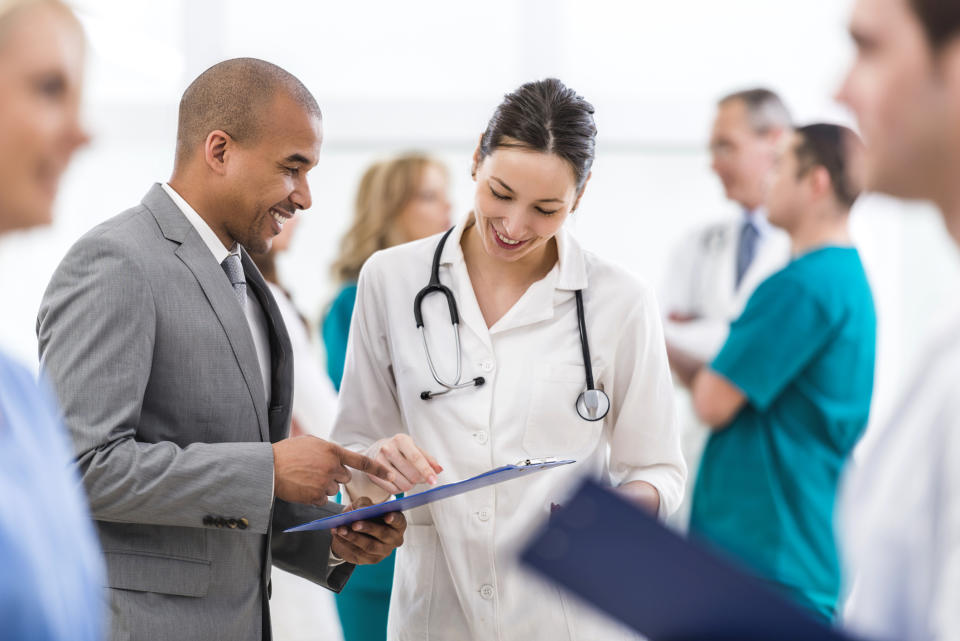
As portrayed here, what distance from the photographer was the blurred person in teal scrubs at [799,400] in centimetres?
249

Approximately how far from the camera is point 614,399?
1.72m

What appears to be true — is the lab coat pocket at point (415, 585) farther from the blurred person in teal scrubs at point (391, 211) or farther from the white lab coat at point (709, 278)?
the white lab coat at point (709, 278)

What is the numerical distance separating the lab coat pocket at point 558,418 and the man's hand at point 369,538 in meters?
0.26

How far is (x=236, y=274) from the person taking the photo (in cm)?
162

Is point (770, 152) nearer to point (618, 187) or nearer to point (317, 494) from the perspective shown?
point (618, 187)

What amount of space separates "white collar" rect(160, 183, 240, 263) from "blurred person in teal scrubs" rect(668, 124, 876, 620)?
58.1 inches

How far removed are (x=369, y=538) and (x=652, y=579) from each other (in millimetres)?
908

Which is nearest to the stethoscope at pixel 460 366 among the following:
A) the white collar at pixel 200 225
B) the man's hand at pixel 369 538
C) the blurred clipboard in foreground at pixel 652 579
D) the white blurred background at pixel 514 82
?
the man's hand at pixel 369 538

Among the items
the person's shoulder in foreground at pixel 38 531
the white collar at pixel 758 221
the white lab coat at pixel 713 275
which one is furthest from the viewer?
the white collar at pixel 758 221

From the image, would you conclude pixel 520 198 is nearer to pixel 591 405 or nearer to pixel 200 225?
pixel 591 405

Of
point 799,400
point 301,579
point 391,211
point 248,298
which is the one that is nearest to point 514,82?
point 391,211

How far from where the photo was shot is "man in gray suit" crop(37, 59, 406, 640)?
1.30 meters

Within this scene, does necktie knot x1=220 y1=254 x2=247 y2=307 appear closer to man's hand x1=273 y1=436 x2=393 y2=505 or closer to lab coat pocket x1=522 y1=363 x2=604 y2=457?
man's hand x1=273 y1=436 x2=393 y2=505

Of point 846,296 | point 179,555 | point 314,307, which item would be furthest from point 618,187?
point 179,555
